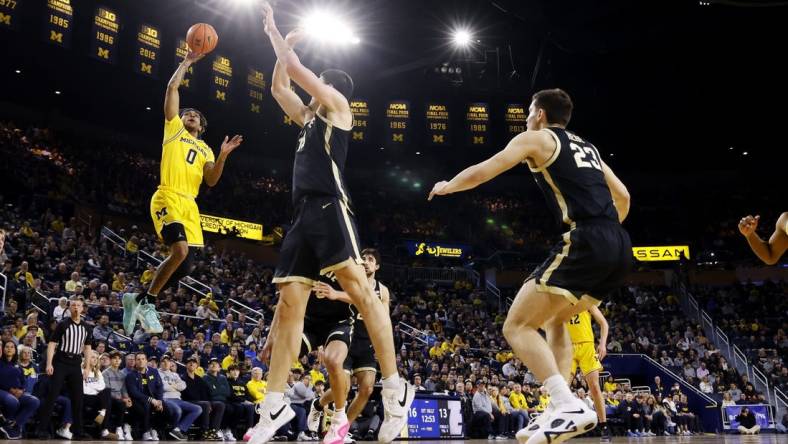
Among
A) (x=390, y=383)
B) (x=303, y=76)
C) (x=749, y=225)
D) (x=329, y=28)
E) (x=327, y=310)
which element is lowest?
(x=390, y=383)

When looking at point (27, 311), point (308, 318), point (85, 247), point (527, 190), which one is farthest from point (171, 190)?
point (527, 190)

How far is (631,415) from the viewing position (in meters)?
17.0

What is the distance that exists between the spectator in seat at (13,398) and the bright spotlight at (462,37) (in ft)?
61.5

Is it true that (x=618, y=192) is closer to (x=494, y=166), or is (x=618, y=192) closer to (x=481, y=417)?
(x=494, y=166)

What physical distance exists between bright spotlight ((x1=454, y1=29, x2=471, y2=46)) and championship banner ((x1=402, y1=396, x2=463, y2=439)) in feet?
48.1

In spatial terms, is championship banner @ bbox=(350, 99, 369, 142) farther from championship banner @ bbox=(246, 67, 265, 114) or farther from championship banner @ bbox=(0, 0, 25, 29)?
championship banner @ bbox=(0, 0, 25, 29)

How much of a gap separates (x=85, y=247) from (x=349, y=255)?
49.6 feet

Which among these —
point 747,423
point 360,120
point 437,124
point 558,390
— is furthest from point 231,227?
point 558,390

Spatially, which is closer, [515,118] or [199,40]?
[199,40]

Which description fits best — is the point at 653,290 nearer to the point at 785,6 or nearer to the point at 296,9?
the point at 785,6

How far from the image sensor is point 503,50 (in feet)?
86.5

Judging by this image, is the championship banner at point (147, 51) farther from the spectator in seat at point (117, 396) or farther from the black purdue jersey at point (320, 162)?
the black purdue jersey at point (320, 162)

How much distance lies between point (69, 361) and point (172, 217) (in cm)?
398

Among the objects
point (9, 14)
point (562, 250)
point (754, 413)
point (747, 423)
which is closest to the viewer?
point (562, 250)
